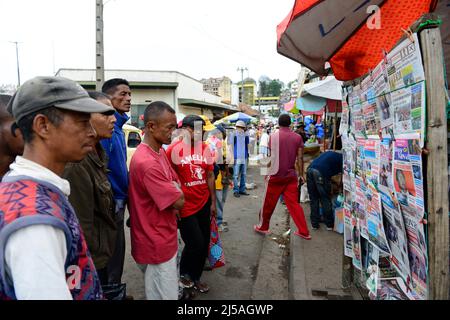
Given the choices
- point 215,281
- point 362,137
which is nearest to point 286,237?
point 215,281

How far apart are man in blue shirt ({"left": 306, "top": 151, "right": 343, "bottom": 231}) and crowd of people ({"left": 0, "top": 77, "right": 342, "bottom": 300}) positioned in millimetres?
37

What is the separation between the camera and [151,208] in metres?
2.38

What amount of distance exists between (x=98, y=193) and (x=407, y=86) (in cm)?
200

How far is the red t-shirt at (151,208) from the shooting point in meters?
2.29

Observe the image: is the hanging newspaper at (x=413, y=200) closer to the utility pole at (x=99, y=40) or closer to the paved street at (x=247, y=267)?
the paved street at (x=247, y=267)

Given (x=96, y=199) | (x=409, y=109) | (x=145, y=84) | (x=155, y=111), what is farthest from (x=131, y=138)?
(x=145, y=84)

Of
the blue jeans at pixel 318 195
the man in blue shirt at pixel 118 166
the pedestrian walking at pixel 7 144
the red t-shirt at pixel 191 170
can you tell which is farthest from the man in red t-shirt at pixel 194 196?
the blue jeans at pixel 318 195

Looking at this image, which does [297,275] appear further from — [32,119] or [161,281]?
[32,119]

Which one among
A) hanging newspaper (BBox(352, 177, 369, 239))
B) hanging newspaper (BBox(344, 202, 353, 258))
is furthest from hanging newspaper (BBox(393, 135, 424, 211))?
hanging newspaper (BBox(344, 202, 353, 258))

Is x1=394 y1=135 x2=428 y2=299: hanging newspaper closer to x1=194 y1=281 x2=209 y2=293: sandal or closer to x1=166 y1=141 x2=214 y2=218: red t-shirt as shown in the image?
x1=166 y1=141 x2=214 y2=218: red t-shirt

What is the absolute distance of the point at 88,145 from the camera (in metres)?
1.20

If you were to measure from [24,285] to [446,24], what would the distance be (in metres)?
2.90
